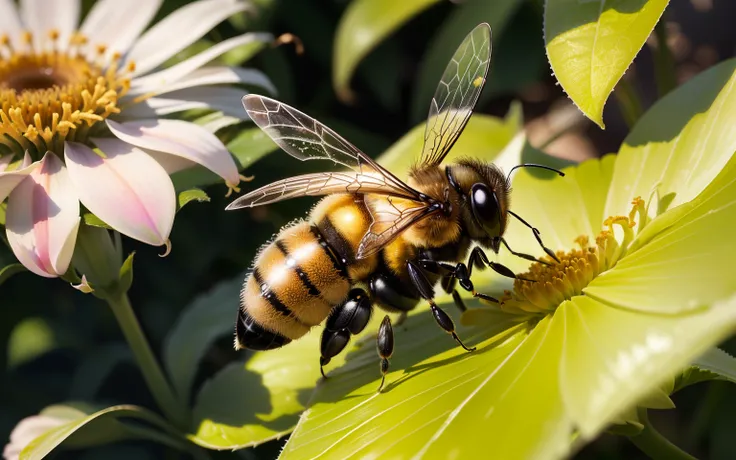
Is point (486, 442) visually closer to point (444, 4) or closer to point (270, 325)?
point (270, 325)

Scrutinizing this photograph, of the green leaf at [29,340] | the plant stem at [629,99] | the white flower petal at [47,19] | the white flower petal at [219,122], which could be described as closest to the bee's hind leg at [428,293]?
the white flower petal at [219,122]

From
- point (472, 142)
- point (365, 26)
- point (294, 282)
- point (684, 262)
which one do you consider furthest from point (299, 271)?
point (365, 26)

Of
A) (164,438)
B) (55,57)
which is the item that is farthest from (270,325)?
(55,57)

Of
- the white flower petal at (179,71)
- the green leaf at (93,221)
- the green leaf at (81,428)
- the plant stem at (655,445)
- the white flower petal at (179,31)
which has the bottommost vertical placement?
the plant stem at (655,445)

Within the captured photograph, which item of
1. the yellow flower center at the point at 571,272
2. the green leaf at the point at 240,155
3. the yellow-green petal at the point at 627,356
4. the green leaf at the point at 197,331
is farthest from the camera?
the green leaf at the point at 197,331

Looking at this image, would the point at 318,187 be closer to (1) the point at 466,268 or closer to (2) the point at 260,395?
(1) the point at 466,268

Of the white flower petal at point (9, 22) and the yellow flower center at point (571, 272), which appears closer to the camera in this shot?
the yellow flower center at point (571, 272)

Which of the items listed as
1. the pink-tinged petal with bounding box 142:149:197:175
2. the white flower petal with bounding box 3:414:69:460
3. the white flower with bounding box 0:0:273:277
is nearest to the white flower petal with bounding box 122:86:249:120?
the white flower with bounding box 0:0:273:277

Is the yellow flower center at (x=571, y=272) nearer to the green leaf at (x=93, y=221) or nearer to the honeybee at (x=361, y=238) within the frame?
the honeybee at (x=361, y=238)
